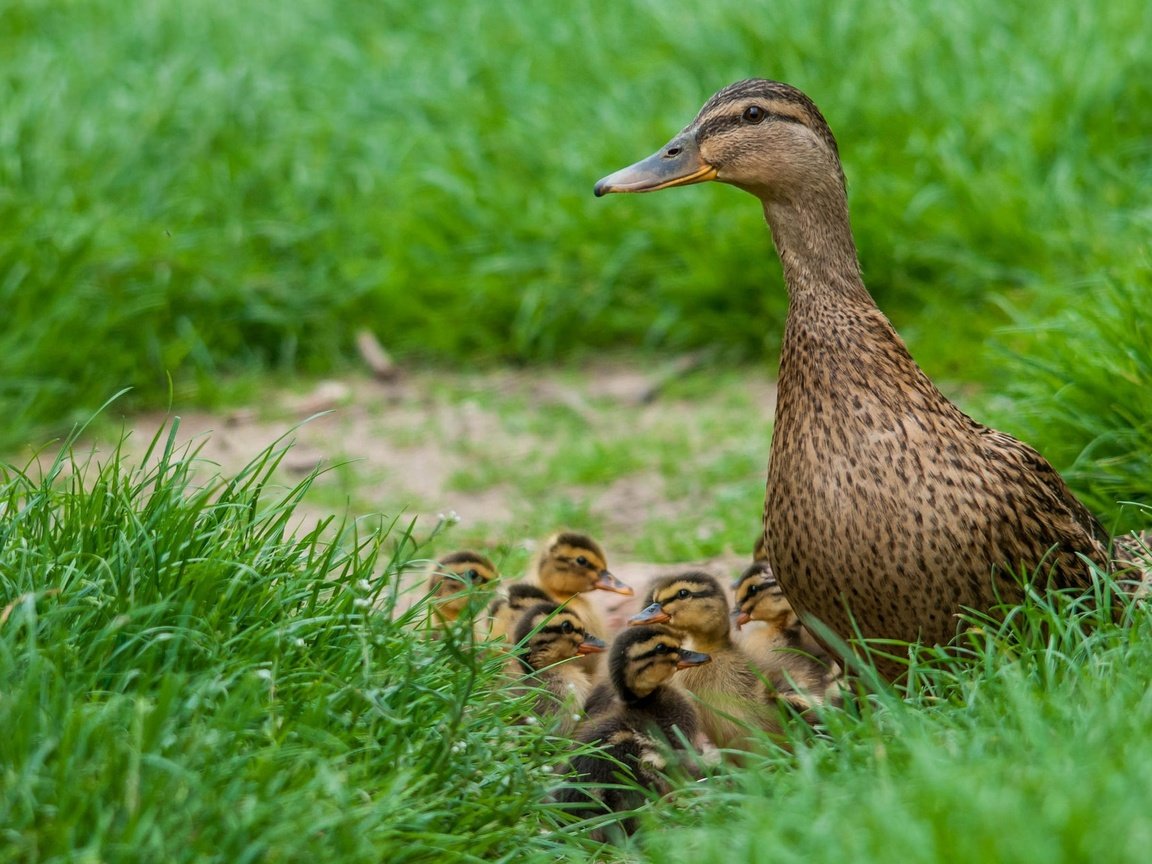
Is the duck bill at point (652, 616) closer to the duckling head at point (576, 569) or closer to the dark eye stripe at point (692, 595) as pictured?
the dark eye stripe at point (692, 595)

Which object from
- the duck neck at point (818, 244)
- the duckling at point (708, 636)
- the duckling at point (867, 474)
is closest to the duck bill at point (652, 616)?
the duckling at point (708, 636)

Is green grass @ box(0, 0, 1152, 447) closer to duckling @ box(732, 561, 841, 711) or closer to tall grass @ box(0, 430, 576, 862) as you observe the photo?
duckling @ box(732, 561, 841, 711)

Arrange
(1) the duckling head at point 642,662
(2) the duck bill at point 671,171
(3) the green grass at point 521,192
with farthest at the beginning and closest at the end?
(3) the green grass at point 521,192 < (2) the duck bill at point 671,171 < (1) the duckling head at point 642,662

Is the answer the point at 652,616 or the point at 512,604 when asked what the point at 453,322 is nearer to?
the point at 512,604

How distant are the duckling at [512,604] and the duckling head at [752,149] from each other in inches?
43.1

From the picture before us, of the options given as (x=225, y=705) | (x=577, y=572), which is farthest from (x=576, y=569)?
(x=225, y=705)

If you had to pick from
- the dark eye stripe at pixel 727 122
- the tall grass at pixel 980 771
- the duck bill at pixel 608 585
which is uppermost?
the dark eye stripe at pixel 727 122

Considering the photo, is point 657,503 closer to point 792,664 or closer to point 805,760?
point 792,664

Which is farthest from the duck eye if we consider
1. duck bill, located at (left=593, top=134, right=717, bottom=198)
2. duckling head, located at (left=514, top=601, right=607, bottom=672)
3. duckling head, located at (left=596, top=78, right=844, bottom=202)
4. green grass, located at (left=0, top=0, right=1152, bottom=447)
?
green grass, located at (left=0, top=0, right=1152, bottom=447)

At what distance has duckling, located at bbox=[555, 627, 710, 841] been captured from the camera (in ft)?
11.9

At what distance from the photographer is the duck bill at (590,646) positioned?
4273 mm

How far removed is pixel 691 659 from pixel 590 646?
0.31 metres

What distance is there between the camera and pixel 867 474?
12.1 feet

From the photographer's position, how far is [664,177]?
4.16 meters
